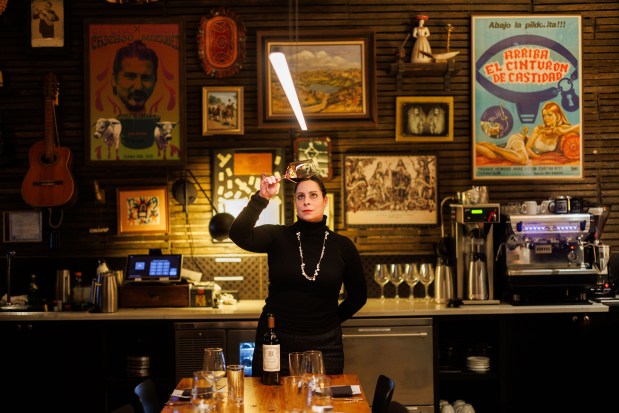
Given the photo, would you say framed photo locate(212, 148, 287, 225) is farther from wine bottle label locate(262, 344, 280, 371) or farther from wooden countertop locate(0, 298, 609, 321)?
wine bottle label locate(262, 344, 280, 371)

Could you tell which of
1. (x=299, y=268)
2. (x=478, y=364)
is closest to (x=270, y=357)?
(x=299, y=268)

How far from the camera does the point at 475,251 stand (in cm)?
596

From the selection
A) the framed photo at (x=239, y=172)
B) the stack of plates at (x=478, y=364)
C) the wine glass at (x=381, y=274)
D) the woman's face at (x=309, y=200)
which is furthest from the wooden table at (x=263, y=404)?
the framed photo at (x=239, y=172)

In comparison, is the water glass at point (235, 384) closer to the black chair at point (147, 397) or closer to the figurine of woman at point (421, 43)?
the black chair at point (147, 397)

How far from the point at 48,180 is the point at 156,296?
137cm

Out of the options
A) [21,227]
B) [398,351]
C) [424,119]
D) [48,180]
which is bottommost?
[398,351]

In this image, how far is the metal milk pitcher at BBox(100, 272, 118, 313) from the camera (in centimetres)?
579

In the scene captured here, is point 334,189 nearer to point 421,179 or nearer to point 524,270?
point 421,179

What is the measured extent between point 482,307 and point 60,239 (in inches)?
141

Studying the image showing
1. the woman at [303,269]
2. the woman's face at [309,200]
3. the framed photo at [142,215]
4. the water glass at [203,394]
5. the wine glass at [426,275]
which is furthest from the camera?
the framed photo at [142,215]

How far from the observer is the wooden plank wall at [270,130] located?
647 centimetres

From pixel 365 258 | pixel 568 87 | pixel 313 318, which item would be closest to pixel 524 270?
pixel 365 258

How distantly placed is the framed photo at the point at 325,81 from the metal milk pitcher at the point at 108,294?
183 centimetres

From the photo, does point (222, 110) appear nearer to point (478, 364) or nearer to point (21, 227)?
point (21, 227)
